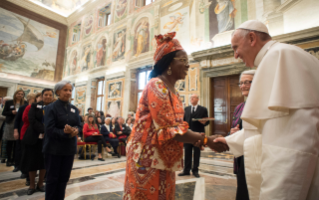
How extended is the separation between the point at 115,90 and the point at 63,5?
1141cm

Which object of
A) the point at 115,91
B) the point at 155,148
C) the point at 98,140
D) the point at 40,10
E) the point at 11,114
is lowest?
the point at 98,140

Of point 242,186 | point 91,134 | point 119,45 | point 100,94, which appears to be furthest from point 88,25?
point 242,186

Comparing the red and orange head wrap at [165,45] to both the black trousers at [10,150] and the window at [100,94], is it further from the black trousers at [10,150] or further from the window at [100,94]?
the window at [100,94]

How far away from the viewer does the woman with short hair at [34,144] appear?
9.03 feet

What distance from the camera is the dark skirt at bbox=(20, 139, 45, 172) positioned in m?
2.75

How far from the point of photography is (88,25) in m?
15.2

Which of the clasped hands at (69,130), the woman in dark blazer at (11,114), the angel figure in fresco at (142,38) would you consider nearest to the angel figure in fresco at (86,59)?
the angel figure in fresco at (142,38)

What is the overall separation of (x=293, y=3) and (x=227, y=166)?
625 cm

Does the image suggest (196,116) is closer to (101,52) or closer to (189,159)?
(189,159)

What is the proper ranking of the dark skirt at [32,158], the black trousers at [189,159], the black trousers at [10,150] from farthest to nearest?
the black trousers at [10,150]
the black trousers at [189,159]
the dark skirt at [32,158]

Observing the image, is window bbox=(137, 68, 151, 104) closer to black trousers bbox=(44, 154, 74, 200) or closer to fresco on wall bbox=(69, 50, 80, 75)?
fresco on wall bbox=(69, 50, 80, 75)

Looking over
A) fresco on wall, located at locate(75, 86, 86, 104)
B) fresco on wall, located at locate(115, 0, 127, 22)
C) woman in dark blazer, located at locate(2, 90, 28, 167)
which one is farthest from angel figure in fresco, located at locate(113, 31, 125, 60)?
woman in dark blazer, located at locate(2, 90, 28, 167)

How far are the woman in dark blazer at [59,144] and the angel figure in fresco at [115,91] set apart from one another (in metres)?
9.89

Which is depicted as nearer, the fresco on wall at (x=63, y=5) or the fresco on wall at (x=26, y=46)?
the fresco on wall at (x=26, y=46)
